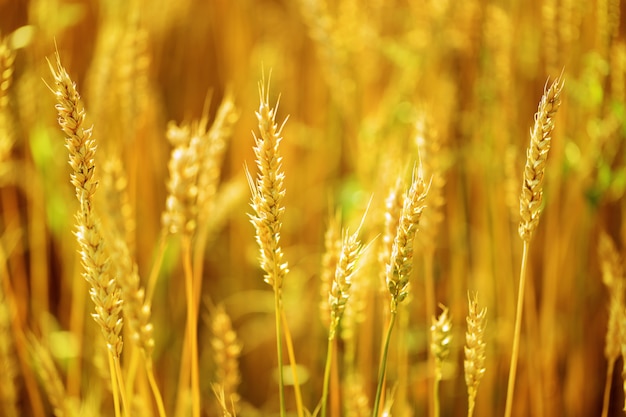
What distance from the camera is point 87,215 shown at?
47cm

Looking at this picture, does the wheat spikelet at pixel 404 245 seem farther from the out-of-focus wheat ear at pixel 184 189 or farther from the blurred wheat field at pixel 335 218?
the out-of-focus wheat ear at pixel 184 189

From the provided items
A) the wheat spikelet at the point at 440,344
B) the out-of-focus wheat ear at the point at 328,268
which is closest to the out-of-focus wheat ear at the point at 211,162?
the out-of-focus wheat ear at the point at 328,268

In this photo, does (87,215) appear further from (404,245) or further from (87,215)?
(404,245)

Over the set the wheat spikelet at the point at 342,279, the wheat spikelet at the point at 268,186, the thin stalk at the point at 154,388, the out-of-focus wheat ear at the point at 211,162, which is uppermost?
the out-of-focus wheat ear at the point at 211,162

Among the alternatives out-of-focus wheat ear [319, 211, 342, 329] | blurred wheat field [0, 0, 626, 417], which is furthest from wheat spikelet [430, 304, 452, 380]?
out-of-focus wheat ear [319, 211, 342, 329]

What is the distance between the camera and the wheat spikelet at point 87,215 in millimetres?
460

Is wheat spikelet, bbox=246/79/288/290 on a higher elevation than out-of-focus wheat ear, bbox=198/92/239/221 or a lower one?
lower

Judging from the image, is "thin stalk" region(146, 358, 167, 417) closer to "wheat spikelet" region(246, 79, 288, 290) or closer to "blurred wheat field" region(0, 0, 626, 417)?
"blurred wheat field" region(0, 0, 626, 417)

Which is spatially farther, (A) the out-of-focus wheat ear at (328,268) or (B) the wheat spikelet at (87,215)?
(A) the out-of-focus wheat ear at (328,268)

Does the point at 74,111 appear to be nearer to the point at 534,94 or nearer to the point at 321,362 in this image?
the point at 321,362

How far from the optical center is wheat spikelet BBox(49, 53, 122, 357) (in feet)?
1.51

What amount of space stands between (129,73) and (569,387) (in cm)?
83

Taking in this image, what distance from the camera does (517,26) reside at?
1029 mm

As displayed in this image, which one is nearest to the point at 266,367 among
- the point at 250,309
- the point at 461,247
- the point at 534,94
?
the point at 250,309
